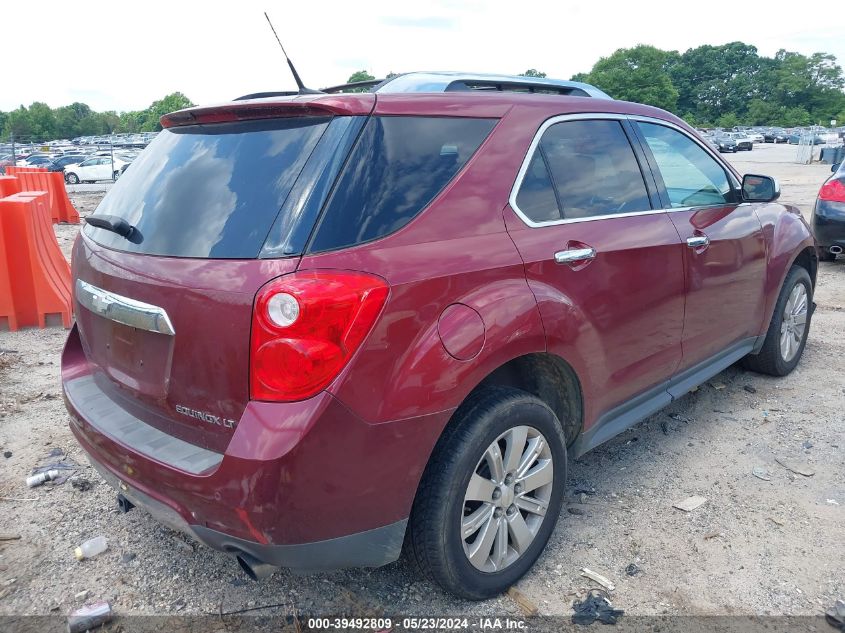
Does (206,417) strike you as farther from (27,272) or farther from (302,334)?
(27,272)

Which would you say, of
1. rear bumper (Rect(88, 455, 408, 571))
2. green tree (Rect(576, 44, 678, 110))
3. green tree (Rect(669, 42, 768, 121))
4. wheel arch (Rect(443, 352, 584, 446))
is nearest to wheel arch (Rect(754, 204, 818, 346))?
wheel arch (Rect(443, 352, 584, 446))

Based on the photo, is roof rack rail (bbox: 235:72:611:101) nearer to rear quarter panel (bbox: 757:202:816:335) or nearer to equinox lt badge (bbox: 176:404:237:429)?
equinox lt badge (bbox: 176:404:237:429)

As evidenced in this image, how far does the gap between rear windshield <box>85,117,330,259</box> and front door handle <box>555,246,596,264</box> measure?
42.4 inches

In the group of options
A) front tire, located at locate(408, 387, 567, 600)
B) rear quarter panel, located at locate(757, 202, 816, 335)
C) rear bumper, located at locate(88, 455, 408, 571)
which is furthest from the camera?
rear quarter panel, located at locate(757, 202, 816, 335)

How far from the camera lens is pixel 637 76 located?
10694 cm

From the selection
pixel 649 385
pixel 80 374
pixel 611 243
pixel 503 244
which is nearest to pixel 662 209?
pixel 611 243

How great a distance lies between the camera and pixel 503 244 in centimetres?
251

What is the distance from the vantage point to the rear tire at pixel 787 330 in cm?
462

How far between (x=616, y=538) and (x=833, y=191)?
24.4 ft

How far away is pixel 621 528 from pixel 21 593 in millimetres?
2555

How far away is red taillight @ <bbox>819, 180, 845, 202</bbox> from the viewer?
8.43 m

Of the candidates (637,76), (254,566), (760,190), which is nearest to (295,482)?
(254,566)

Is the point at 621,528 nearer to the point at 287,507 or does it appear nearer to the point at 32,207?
the point at 287,507

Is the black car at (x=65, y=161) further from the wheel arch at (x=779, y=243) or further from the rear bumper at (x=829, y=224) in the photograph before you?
the wheel arch at (x=779, y=243)
